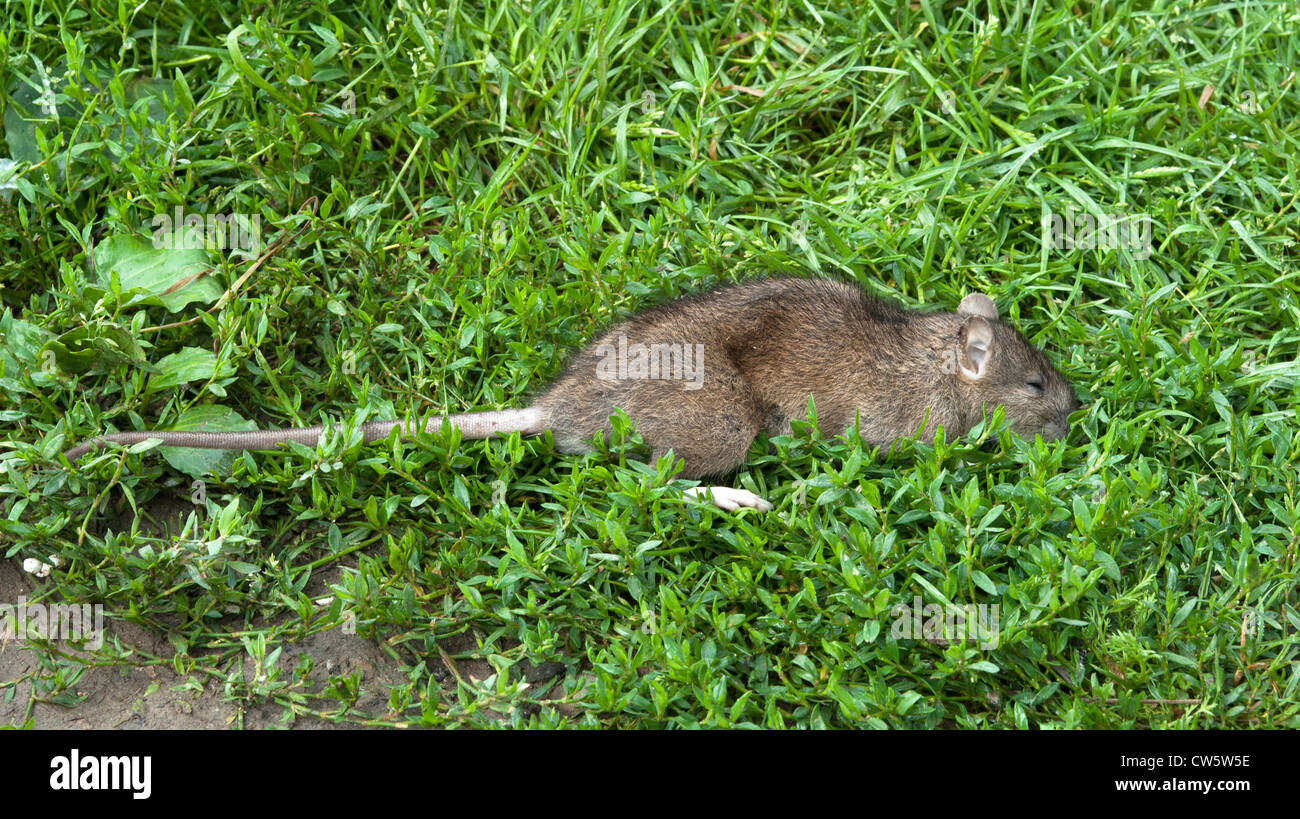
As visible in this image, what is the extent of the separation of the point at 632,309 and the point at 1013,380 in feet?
5.31

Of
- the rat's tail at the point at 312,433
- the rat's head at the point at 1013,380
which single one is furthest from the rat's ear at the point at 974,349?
the rat's tail at the point at 312,433

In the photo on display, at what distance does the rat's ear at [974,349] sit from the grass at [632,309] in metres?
0.32

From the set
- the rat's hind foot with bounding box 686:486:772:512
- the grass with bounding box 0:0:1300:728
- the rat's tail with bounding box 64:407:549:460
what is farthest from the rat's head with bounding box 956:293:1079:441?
the rat's tail with bounding box 64:407:549:460

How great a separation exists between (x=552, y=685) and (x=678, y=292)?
1.87 m

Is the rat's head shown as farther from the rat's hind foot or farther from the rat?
the rat's hind foot

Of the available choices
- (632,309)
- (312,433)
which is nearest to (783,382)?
(632,309)

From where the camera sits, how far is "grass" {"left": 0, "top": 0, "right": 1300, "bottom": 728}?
158 inches

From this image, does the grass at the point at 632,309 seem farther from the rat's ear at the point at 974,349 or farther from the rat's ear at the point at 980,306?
the rat's ear at the point at 974,349

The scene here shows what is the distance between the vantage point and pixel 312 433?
448 cm

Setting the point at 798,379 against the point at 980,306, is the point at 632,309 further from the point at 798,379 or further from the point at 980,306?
the point at 980,306

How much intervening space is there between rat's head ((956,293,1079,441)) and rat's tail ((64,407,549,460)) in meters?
1.77

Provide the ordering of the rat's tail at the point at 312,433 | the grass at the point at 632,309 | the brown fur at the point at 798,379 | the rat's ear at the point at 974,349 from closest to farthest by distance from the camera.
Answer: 1. the grass at the point at 632,309
2. the rat's tail at the point at 312,433
3. the brown fur at the point at 798,379
4. the rat's ear at the point at 974,349

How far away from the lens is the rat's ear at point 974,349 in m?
4.82

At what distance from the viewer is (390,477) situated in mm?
4566
